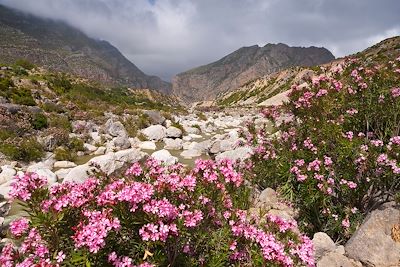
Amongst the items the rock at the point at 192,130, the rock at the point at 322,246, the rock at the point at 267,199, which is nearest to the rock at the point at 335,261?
the rock at the point at 322,246

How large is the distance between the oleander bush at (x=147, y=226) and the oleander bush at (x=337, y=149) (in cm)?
299

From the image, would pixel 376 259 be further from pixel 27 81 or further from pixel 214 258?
pixel 27 81

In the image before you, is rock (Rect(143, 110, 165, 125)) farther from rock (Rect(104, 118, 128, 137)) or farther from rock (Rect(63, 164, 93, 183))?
rock (Rect(63, 164, 93, 183))

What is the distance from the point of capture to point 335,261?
5.91m

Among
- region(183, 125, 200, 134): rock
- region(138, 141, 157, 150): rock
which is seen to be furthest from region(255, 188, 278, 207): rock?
region(183, 125, 200, 134): rock

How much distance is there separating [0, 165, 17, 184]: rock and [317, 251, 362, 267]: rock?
10082 millimetres

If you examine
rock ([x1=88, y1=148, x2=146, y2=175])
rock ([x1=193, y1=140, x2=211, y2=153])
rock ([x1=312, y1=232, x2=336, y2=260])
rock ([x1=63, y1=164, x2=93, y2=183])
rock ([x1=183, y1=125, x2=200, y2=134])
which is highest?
rock ([x1=312, y1=232, x2=336, y2=260])

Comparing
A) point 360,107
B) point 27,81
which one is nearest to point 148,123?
point 27,81

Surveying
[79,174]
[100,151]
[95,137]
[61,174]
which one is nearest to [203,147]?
[100,151]

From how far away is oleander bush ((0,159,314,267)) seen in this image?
3.42 meters

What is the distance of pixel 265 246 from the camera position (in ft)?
13.0

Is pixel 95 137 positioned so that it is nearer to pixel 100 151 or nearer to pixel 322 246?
pixel 100 151

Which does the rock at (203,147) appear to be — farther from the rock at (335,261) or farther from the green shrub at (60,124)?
the rock at (335,261)

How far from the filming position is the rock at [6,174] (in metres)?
11.5
